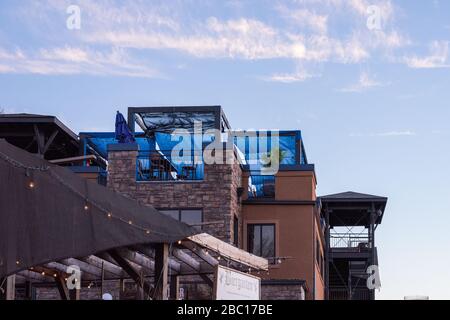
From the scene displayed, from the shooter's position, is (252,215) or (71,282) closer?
(71,282)

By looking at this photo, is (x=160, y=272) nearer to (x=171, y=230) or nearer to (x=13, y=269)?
(x=171, y=230)

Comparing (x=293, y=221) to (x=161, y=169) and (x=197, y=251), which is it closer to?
(x=161, y=169)

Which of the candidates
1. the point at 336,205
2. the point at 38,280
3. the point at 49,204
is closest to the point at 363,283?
the point at 336,205

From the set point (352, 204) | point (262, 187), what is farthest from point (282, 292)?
point (352, 204)

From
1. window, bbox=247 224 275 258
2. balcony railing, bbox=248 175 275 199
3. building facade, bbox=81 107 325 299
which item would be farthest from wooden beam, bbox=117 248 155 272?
balcony railing, bbox=248 175 275 199

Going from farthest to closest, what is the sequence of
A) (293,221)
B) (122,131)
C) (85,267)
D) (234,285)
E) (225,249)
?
(122,131) < (293,221) < (85,267) < (225,249) < (234,285)

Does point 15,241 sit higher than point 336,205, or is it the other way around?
point 336,205

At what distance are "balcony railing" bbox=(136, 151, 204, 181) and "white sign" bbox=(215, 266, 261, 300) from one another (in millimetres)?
15918

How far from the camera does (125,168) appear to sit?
105 ft

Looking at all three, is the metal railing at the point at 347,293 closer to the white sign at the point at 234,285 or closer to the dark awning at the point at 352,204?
the dark awning at the point at 352,204

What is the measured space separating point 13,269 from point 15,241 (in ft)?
1.17

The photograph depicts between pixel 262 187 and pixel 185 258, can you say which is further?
pixel 262 187

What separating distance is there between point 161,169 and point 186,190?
4.94ft

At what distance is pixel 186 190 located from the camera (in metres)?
31.8
